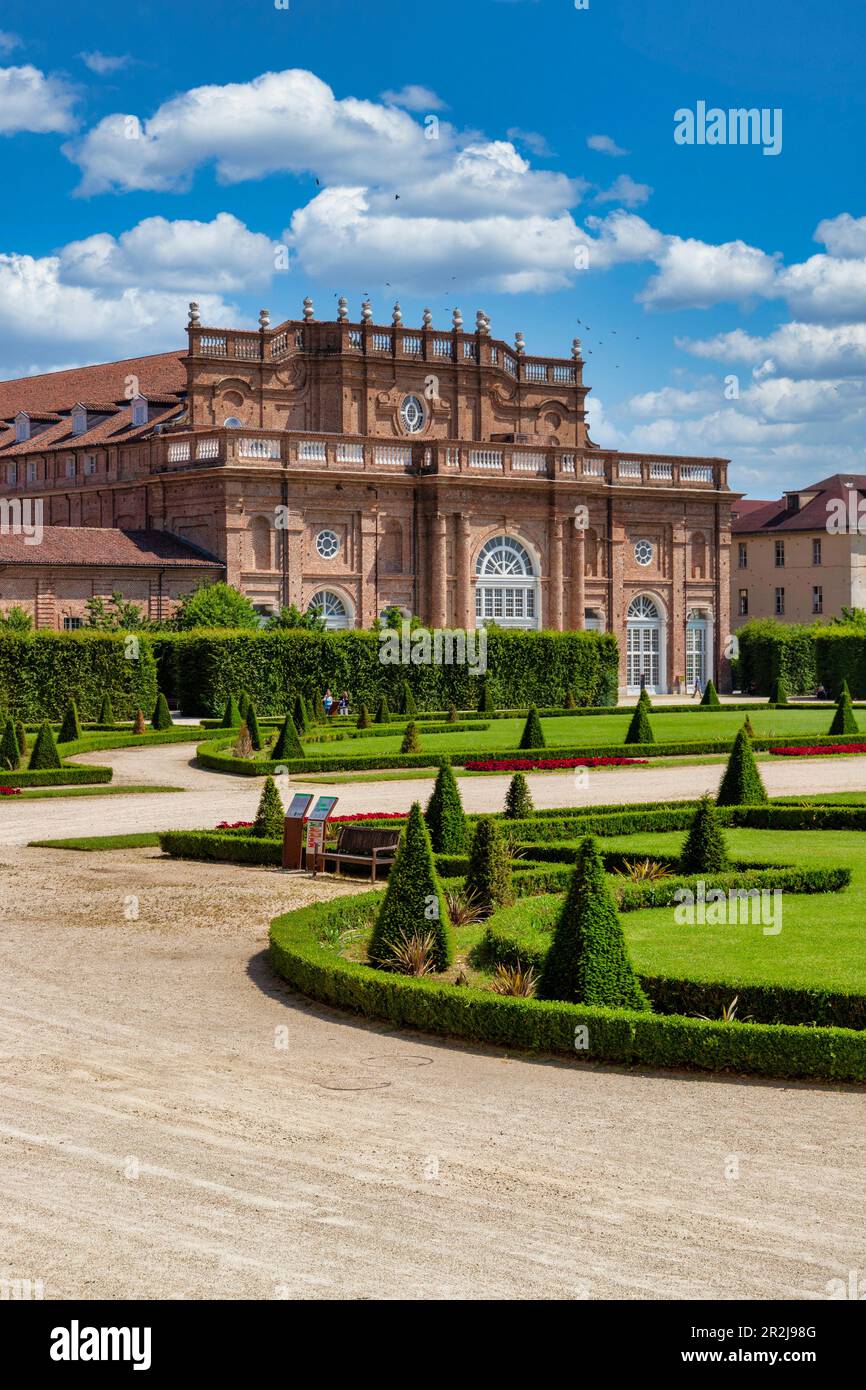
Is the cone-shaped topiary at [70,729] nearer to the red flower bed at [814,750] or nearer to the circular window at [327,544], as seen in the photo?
the red flower bed at [814,750]

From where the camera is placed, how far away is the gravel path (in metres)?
8.04

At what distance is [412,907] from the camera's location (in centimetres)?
1504

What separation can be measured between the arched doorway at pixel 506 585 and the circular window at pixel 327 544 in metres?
6.40

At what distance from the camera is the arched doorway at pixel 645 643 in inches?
2913

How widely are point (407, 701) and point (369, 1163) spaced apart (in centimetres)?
4314

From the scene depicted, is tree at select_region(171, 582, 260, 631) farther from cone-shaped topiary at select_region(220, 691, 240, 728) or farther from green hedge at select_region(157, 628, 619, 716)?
cone-shaped topiary at select_region(220, 691, 240, 728)

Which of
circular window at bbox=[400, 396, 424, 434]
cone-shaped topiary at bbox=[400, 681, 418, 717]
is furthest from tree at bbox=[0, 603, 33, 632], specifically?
circular window at bbox=[400, 396, 424, 434]

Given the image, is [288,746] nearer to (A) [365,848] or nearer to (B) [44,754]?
(B) [44,754]

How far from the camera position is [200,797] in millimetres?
30203

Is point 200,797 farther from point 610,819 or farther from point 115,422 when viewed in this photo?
point 115,422

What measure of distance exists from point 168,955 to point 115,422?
5604cm

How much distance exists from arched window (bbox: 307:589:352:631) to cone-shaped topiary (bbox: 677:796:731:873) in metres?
45.8

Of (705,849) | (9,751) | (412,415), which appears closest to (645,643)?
(412,415)
